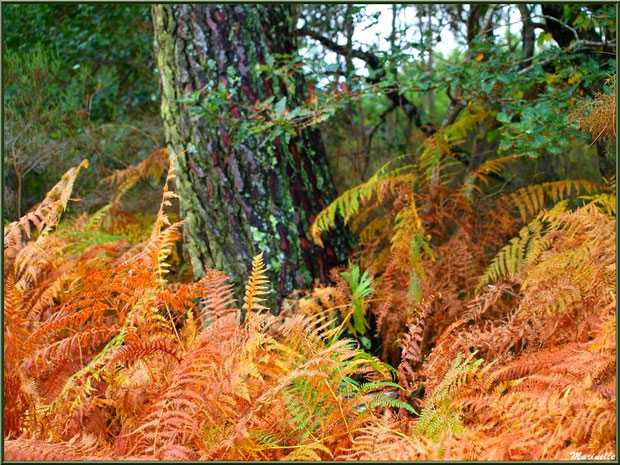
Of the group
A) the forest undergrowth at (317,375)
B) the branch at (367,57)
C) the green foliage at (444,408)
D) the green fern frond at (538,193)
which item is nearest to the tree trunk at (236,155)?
Result: the forest undergrowth at (317,375)

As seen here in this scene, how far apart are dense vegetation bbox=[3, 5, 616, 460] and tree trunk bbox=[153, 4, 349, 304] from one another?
0.07m

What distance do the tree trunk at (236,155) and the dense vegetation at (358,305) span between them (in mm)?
69

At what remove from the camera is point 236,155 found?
2787 mm

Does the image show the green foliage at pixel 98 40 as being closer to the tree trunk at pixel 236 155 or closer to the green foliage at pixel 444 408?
the tree trunk at pixel 236 155

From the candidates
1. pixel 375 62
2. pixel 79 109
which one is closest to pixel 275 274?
pixel 375 62

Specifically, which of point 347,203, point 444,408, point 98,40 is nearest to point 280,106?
point 347,203

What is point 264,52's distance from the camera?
2818 mm

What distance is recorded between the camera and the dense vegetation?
1.46m

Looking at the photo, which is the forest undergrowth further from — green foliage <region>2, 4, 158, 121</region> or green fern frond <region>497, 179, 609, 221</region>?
green foliage <region>2, 4, 158, 121</region>

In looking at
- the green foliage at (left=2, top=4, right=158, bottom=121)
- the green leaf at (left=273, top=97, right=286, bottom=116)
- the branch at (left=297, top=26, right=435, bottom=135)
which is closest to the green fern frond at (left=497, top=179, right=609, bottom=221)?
the branch at (left=297, top=26, right=435, bottom=135)

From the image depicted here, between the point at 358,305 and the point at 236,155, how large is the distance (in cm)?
94

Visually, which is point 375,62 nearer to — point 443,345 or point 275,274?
point 275,274

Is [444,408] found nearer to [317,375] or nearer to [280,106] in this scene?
[317,375]

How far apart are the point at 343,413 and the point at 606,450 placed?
1.98 feet
